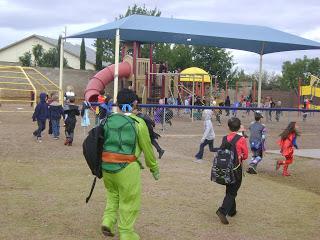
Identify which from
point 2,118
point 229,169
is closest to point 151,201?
point 229,169

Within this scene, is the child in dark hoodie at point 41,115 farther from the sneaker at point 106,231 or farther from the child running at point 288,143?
the sneaker at point 106,231

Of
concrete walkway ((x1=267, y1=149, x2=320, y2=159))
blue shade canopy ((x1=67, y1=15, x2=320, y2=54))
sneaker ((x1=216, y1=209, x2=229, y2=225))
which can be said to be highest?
blue shade canopy ((x1=67, y1=15, x2=320, y2=54))

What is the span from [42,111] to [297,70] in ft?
230

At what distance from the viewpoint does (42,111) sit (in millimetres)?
15477

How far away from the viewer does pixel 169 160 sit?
12.7 metres

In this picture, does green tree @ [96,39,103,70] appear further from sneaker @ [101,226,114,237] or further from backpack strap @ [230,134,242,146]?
sneaker @ [101,226,114,237]

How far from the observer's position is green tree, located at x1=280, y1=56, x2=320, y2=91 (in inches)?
3087

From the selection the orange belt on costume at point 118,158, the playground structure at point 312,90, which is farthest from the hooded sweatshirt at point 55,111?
the playground structure at point 312,90

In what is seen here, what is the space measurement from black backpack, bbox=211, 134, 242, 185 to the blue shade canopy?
16.0 m

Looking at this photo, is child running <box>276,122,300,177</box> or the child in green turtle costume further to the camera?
child running <box>276,122,300,177</box>

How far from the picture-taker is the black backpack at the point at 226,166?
273 inches

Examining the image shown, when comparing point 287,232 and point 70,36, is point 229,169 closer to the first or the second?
point 287,232

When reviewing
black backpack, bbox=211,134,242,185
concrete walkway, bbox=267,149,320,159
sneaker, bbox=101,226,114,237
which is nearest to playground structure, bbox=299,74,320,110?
concrete walkway, bbox=267,149,320,159

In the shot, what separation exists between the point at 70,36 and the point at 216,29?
710 centimetres
